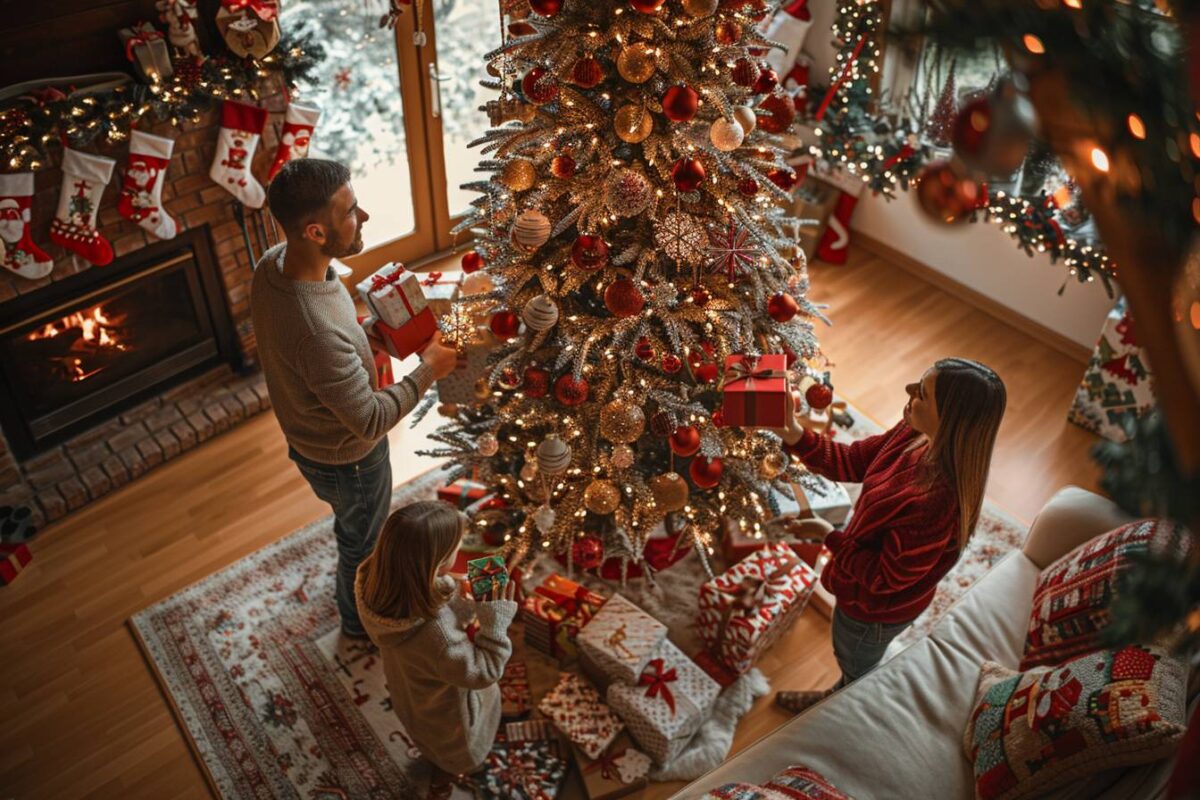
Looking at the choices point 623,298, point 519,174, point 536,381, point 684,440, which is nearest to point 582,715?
point 684,440

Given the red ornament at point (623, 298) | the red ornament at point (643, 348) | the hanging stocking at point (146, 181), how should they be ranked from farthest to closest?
1. the hanging stocking at point (146, 181)
2. the red ornament at point (643, 348)
3. the red ornament at point (623, 298)

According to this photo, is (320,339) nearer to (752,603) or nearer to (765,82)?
(765,82)

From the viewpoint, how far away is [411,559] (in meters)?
1.94

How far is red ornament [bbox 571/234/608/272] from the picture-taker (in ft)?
7.37

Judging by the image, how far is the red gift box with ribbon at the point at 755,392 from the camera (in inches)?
89.7

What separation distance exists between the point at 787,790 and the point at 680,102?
1.51 m

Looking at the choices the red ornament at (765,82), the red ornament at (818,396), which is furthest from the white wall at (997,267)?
the red ornament at (765,82)

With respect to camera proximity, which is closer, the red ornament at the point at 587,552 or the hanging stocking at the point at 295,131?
the red ornament at the point at 587,552

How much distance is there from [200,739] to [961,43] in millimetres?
2710

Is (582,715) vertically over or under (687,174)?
under

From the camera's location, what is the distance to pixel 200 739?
268cm

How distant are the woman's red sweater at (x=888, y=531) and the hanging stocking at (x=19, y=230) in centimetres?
242

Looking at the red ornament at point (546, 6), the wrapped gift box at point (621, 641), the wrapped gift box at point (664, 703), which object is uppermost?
the red ornament at point (546, 6)

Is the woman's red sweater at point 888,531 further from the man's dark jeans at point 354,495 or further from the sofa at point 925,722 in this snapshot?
the man's dark jeans at point 354,495
